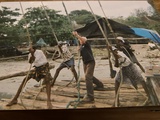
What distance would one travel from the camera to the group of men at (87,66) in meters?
0.93

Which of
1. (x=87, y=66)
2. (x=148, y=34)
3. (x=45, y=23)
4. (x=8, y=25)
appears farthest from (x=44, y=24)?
(x=148, y=34)

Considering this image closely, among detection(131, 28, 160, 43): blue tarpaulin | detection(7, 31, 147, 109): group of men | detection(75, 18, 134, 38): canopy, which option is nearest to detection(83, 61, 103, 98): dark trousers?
detection(7, 31, 147, 109): group of men

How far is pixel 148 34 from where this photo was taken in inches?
38.0

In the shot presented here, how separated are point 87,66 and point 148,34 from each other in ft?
1.00

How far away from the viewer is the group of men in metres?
0.93

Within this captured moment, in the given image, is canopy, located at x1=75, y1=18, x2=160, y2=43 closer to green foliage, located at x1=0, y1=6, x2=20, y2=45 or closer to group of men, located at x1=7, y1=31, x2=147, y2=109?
group of men, located at x1=7, y1=31, x2=147, y2=109

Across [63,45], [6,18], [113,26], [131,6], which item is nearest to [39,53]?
Result: [63,45]

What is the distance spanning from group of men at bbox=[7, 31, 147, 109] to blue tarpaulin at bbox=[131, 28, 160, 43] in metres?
0.08

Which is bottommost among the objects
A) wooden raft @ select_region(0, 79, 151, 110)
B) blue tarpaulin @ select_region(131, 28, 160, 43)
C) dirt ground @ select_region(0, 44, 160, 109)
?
→ wooden raft @ select_region(0, 79, 151, 110)

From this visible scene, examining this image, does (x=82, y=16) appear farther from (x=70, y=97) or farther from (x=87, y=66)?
(x=70, y=97)

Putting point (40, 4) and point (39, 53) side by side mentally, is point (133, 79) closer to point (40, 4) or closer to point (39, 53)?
point (39, 53)

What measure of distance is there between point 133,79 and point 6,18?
2.05 feet

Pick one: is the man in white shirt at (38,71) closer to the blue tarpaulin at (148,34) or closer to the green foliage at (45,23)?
the green foliage at (45,23)

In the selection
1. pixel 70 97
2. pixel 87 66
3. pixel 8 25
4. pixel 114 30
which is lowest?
pixel 70 97
